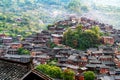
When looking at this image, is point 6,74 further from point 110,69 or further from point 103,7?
point 103,7

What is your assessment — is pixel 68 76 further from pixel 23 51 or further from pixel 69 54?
pixel 23 51

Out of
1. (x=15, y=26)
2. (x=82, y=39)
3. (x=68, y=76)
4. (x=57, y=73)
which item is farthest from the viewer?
(x=15, y=26)

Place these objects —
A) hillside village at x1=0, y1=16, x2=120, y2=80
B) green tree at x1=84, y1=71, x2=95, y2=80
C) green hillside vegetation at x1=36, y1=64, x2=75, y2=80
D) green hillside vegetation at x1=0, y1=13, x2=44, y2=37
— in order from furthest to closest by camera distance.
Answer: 1. green hillside vegetation at x1=0, y1=13, x2=44, y2=37
2. hillside village at x1=0, y1=16, x2=120, y2=80
3. green tree at x1=84, y1=71, x2=95, y2=80
4. green hillside vegetation at x1=36, y1=64, x2=75, y2=80

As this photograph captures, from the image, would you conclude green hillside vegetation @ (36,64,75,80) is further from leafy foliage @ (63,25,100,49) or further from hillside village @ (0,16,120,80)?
leafy foliage @ (63,25,100,49)

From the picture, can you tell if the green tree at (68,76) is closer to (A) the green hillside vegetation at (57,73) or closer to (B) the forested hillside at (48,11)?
(A) the green hillside vegetation at (57,73)

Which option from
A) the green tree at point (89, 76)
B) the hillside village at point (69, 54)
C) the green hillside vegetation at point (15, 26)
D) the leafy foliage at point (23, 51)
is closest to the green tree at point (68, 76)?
the green tree at point (89, 76)

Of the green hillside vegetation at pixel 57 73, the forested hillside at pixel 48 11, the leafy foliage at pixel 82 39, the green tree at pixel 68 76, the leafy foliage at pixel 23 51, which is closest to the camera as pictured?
the green tree at pixel 68 76

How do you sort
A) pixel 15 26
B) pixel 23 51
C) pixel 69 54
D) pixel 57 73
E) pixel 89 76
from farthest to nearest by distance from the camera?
pixel 15 26, pixel 23 51, pixel 69 54, pixel 57 73, pixel 89 76

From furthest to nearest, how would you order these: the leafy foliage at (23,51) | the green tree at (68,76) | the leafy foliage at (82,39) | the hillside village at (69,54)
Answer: the leafy foliage at (82,39)
the leafy foliage at (23,51)
the hillside village at (69,54)
the green tree at (68,76)

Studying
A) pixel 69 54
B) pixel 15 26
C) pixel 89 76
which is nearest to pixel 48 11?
pixel 15 26

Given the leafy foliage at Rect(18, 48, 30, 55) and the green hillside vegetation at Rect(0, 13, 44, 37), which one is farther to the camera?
the green hillside vegetation at Rect(0, 13, 44, 37)

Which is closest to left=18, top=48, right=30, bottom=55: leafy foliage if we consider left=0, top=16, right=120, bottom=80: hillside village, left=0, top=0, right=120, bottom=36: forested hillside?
left=0, top=16, right=120, bottom=80: hillside village

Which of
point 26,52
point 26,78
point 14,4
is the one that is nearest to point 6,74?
point 26,78

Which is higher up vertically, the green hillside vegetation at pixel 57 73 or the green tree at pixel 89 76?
the green hillside vegetation at pixel 57 73
